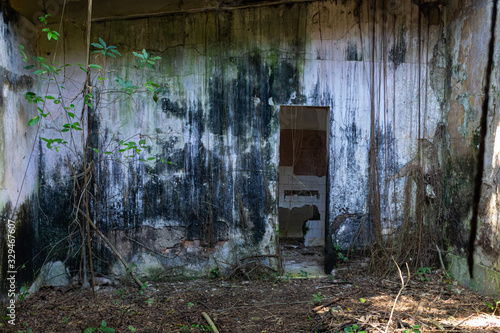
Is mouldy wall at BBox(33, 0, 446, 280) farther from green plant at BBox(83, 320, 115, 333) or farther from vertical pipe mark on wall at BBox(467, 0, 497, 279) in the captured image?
green plant at BBox(83, 320, 115, 333)

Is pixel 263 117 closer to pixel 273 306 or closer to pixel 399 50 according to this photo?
pixel 399 50

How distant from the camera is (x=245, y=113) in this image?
15.4ft

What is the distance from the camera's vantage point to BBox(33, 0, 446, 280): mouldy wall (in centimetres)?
461

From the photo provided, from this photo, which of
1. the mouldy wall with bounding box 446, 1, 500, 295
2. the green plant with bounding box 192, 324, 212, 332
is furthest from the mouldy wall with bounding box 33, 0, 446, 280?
the green plant with bounding box 192, 324, 212, 332

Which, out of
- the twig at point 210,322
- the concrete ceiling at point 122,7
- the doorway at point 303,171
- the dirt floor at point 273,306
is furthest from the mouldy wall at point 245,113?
the doorway at point 303,171

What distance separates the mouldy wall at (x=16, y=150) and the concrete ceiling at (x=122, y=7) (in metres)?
0.31

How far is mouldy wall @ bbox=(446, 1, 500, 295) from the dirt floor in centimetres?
35

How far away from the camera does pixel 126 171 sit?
181 inches

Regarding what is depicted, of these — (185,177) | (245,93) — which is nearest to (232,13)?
(245,93)

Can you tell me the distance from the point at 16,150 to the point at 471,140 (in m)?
5.17

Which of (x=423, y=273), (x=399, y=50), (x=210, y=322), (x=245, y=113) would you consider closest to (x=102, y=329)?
(x=210, y=322)

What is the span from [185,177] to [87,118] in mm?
1393

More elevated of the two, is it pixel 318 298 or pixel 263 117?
pixel 263 117

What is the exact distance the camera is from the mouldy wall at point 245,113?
4605 millimetres
